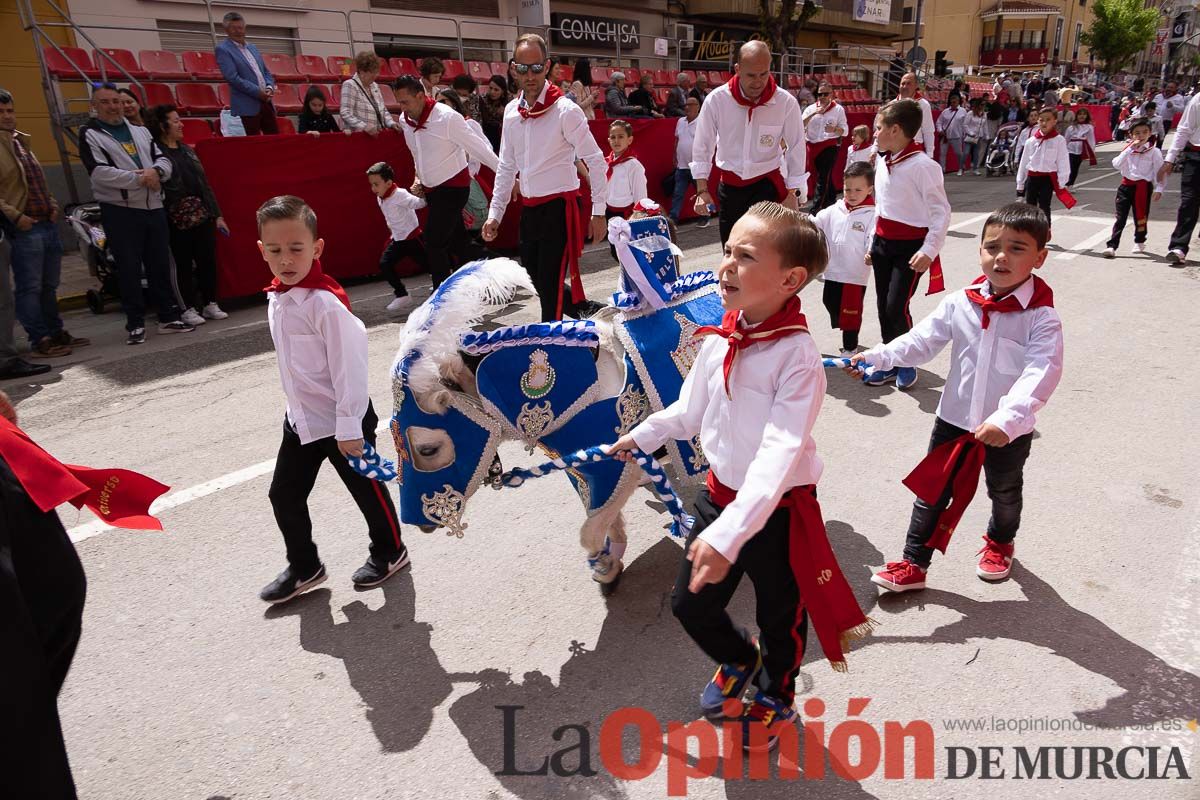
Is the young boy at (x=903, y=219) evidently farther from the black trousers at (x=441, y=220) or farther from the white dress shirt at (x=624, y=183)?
the black trousers at (x=441, y=220)

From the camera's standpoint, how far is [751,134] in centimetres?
589

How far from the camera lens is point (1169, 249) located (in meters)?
9.22

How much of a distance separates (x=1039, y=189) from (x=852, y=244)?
5.83 meters

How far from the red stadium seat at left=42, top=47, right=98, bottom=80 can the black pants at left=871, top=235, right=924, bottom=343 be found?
32.8 feet

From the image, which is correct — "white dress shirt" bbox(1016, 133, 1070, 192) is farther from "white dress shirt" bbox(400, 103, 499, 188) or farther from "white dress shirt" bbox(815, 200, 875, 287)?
"white dress shirt" bbox(400, 103, 499, 188)

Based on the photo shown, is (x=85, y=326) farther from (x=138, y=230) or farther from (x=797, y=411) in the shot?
(x=797, y=411)

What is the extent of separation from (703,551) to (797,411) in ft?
1.47

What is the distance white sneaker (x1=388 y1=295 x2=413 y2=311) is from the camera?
7.98m

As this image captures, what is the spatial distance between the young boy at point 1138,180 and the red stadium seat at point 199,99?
12298 mm

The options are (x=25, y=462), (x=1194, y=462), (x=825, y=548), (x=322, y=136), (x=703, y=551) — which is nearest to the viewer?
(x=25, y=462)

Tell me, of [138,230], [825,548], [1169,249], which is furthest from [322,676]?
[1169,249]

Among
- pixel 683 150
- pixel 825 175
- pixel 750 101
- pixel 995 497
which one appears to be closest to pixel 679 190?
pixel 683 150

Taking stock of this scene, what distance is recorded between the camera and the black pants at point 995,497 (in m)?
3.11

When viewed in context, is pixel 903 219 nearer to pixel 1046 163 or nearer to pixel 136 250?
pixel 1046 163
